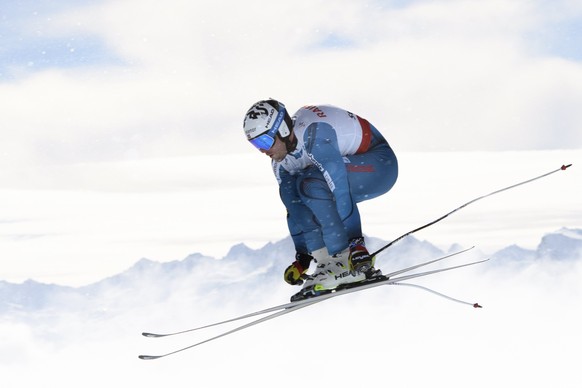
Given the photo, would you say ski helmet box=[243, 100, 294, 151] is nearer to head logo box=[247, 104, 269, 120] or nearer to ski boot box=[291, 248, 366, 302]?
head logo box=[247, 104, 269, 120]

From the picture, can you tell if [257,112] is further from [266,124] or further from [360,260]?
[360,260]

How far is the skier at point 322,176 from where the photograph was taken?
8023mm

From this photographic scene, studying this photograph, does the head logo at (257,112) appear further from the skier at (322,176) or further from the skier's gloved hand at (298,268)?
the skier's gloved hand at (298,268)

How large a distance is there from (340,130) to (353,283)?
5.49ft

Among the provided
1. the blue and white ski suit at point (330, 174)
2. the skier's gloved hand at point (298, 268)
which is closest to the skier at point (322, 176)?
the blue and white ski suit at point (330, 174)

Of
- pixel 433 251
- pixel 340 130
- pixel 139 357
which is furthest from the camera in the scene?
pixel 433 251

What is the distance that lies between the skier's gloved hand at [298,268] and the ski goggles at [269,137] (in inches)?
60.8

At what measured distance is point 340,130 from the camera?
846 centimetres

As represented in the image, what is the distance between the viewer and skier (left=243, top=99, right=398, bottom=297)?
8.02 metres

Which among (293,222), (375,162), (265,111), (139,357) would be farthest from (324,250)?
(139,357)

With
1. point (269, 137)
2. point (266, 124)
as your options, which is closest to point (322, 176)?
point (269, 137)

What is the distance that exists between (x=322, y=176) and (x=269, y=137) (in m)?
0.71

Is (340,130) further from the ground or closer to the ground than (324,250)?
further from the ground

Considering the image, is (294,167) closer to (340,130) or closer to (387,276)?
(340,130)
